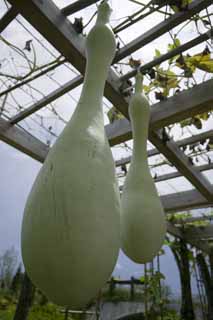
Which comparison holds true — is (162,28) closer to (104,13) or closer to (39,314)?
(104,13)

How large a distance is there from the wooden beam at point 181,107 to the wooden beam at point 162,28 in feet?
0.93

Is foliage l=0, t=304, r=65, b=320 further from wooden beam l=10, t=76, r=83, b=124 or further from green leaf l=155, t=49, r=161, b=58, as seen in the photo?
green leaf l=155, t=49, r=161, b=58

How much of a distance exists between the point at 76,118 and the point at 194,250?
367 cm

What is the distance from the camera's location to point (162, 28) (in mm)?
898

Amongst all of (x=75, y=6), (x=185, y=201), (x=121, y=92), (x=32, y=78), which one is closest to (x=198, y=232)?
(x=185, y=201)

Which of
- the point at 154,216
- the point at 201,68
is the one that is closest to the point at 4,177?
the point at 201,68

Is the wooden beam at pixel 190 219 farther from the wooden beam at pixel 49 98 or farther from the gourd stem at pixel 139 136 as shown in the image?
the gourd stem at pixel 139 136

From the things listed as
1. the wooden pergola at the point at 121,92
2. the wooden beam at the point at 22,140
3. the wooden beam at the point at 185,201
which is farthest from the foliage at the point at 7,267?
the wooden pergola at the point at 121,92

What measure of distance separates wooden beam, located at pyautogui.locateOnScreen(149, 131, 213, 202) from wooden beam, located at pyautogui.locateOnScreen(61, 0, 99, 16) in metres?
0.61

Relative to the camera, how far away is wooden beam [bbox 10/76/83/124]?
3.85ft

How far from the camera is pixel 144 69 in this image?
3.53 feet

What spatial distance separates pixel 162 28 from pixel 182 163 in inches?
31.3

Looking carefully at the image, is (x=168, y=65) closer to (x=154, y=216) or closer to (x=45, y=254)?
(x=154, y=216)

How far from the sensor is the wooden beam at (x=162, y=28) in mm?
Result: 822
